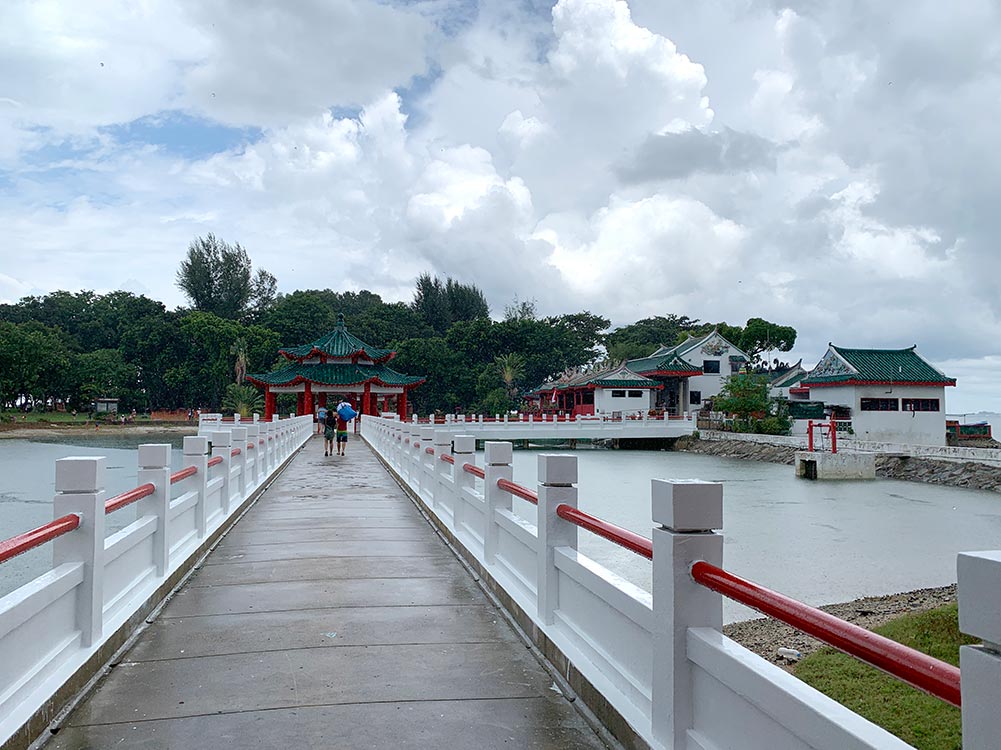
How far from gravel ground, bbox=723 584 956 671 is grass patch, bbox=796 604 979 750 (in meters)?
0.40

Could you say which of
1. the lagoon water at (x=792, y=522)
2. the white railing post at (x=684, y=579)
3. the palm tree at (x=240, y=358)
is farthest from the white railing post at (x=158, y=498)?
the palm tree at (x=240, y=358)

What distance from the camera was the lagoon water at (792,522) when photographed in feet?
39.2

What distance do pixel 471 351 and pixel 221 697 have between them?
56.6 meters

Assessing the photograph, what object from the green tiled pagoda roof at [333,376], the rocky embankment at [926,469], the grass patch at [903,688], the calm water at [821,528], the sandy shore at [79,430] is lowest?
the calm water at [821,528]

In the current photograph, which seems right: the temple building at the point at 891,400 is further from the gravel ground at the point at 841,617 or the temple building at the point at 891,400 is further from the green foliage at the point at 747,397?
the gravel ground at the point at 841,617

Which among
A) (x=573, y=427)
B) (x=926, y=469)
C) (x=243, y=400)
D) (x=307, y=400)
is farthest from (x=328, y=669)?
(x=243, y=400)

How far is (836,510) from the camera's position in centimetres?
1981

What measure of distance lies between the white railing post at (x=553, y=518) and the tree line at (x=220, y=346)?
4873 cm

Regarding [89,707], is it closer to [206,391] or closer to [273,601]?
[273,601]

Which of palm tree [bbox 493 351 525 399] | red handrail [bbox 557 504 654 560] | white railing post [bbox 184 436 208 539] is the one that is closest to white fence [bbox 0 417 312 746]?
white railing post [bbox 184 436 208 539]

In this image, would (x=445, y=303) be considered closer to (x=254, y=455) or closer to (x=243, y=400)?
(x=243, y=400)

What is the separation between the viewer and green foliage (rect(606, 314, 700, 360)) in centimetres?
6200

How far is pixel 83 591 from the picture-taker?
408cm

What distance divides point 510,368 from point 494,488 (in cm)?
5087
